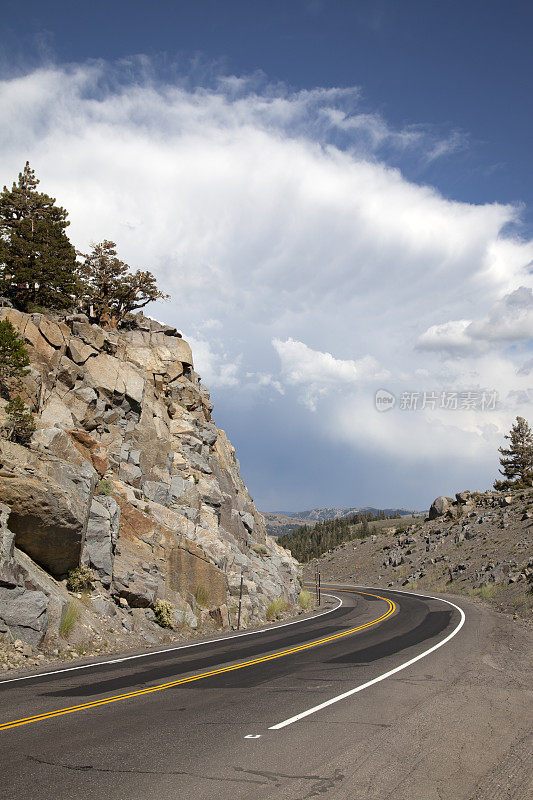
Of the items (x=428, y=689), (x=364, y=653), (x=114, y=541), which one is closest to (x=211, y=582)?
Answer: (x=114, y=541)

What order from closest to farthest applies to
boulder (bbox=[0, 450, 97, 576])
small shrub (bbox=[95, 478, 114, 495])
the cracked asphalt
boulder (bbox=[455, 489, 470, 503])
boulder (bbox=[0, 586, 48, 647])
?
the cracked asphalt
boulder (bbox=[0, 586, 48, 647])
boulder (bbox=[0, 450, 97, 576])
small shrub (bbox=[95, 478, 114, 495])
boulder (bbox=[455, 489, 470, 503])

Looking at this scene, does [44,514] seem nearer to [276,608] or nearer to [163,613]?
[163,613]

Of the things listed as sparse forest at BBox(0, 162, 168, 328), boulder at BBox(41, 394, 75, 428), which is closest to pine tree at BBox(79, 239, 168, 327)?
sparse forest at BBox(0, 162, 168, 328)

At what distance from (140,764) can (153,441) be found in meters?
24.1

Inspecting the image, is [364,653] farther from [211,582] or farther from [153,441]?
[153,441]

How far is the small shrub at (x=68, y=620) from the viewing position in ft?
51.2

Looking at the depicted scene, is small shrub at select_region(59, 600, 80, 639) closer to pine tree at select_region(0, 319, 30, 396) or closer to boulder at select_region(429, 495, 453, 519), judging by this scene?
pine tree at select_region(0, 319, 30, 396)

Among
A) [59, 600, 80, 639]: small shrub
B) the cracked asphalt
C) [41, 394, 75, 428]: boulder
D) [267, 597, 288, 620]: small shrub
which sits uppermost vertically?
[41, 394, 75, 428]: boulder

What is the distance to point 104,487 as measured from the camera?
22656 millimetres

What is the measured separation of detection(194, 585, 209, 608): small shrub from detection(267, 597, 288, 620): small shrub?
496 centimetres

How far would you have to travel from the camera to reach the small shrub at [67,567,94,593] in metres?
18.0

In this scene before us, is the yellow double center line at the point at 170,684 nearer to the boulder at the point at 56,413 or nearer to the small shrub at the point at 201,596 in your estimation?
the small shrub at the point at 201,596

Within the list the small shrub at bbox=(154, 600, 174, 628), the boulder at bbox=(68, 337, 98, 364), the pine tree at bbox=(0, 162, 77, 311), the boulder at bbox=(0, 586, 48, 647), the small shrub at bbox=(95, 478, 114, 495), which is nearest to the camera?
the boulder at bbox=(0, 586, 48, 647)

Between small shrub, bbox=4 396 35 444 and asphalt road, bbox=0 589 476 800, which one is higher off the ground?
small shrub, bbox=4 396 35 444
